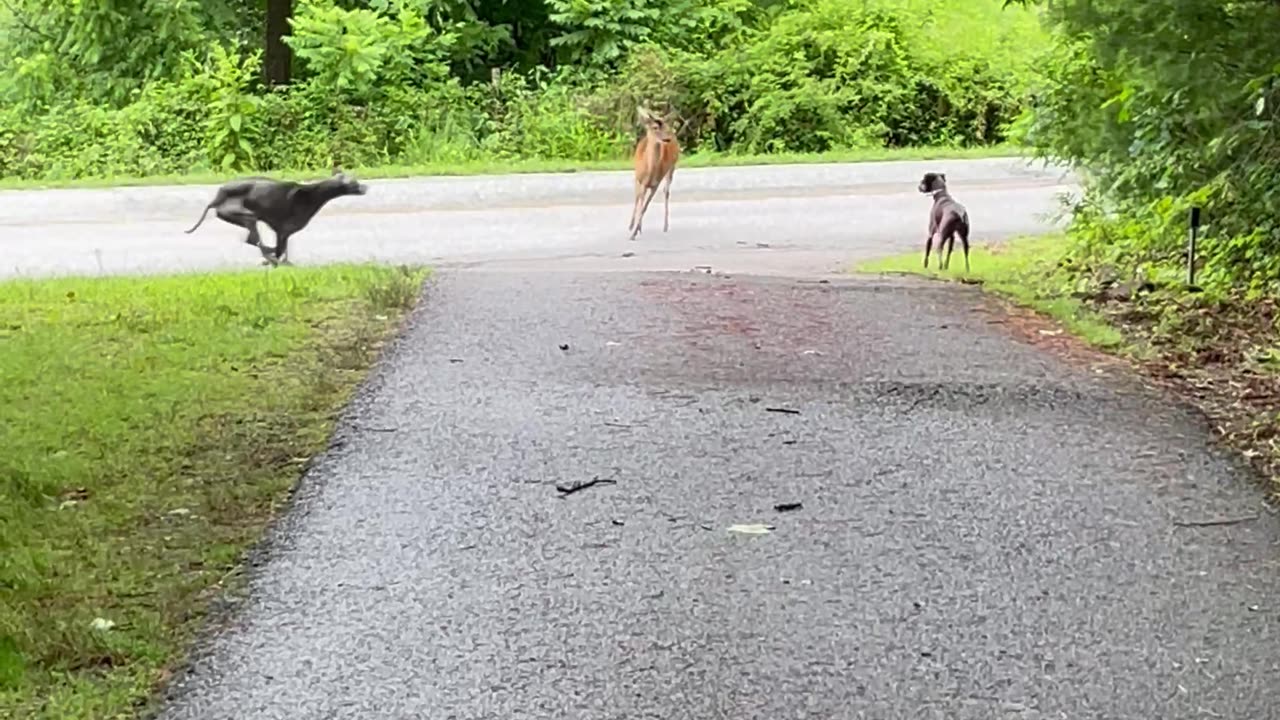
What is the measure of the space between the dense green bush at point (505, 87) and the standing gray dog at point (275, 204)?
8.95 m

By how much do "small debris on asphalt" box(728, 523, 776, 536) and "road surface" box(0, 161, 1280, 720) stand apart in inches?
2.2

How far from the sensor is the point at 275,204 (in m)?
12.4

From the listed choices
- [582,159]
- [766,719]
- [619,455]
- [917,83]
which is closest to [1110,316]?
[619,455]

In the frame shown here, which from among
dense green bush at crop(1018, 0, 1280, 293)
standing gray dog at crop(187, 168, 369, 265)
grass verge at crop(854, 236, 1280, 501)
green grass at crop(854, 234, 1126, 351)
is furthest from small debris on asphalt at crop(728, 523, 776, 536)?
standing gray dog at crop(187, 168, 369, 265)

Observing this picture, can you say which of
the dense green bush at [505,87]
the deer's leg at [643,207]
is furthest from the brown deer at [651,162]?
the dense green bush at [505,87]

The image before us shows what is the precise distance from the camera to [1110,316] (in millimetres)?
9859

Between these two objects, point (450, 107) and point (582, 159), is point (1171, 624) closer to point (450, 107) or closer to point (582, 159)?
point (582, 159)

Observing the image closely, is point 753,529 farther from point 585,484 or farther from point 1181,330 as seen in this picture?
point 1181,330

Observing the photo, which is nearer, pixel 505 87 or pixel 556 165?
pixel 556 165

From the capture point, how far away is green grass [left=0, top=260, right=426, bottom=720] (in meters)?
4.40

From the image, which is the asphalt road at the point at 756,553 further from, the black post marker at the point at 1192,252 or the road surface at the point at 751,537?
the black post marker at the point at 1192,252

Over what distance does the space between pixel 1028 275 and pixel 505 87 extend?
Answer: 12.4 metres

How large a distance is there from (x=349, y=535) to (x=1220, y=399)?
3957 mm

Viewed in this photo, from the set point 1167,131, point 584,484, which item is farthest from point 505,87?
point 584,484
